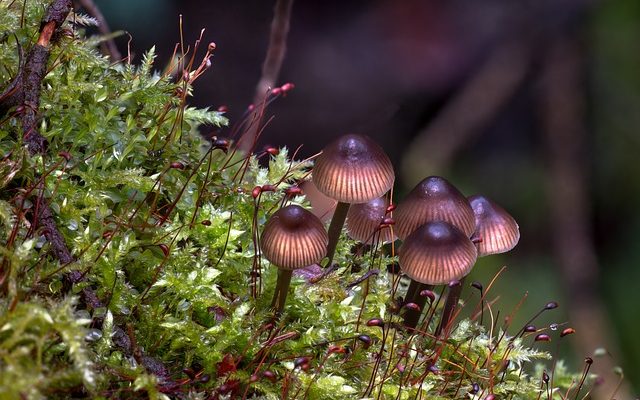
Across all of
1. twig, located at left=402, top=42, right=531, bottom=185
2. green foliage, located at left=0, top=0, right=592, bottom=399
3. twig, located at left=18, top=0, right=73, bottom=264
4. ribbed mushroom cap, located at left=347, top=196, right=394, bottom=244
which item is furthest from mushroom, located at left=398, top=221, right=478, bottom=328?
twig, located at left=402, top=42, right=531, bottom=185

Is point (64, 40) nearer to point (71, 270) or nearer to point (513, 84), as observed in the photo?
point (71, 270)

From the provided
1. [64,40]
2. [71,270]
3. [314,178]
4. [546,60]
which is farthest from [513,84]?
[71,270]

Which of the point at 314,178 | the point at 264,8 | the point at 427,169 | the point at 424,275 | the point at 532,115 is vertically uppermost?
the point at 264,8

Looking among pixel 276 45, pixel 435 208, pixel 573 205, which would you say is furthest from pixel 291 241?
pixel 573 205

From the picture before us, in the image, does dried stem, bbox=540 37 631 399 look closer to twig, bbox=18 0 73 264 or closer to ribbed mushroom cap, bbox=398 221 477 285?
ribbed mushroom cap, bbox=398 221 477 285

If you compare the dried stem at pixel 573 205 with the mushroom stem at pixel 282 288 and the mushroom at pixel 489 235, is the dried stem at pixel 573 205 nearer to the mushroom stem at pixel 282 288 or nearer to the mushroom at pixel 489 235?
the mushroom at pixel 489 235

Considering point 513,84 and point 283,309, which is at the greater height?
point 513,84

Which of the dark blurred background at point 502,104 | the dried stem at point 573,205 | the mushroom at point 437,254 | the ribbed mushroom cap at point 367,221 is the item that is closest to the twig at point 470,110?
the dark blurred background at point 502,104
